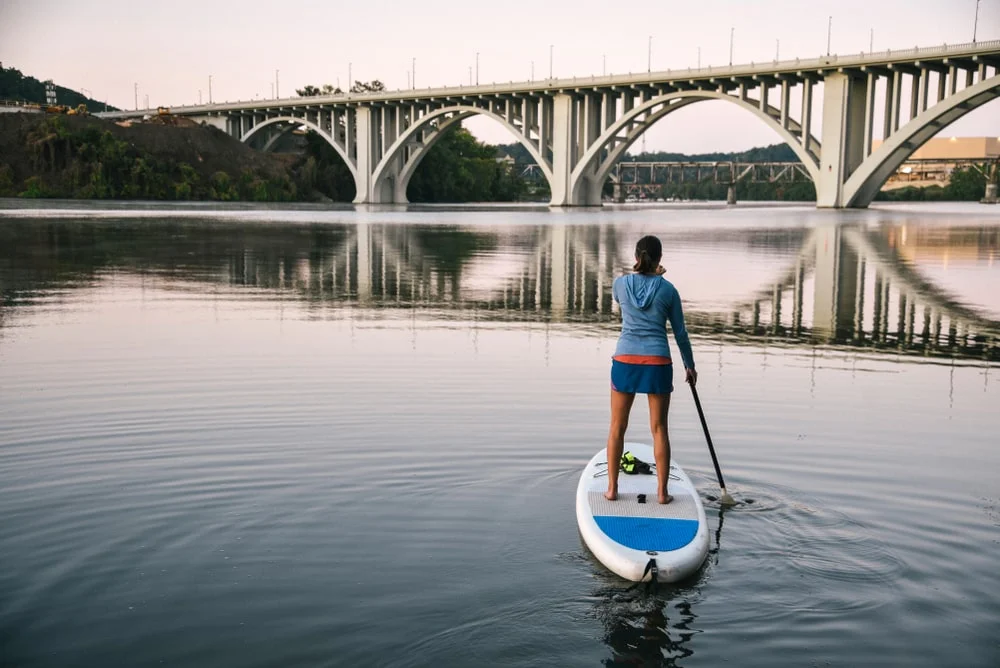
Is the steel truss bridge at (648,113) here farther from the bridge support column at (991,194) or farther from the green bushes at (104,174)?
the bridge support column at (991,194)

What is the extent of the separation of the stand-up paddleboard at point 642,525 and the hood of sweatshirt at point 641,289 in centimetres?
110

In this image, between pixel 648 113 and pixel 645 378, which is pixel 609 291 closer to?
pixel 645 378

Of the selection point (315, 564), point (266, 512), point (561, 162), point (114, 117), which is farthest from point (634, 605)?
point (114, 117)

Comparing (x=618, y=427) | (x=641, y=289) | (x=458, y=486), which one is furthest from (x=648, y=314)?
(x=458, y=486)

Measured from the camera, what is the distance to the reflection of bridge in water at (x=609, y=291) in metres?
13.9

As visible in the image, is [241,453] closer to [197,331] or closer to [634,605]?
[634,605]

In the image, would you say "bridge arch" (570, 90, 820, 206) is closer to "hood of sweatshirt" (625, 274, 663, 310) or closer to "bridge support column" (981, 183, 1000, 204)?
"bridge support column" (981, 183, 1000, 204)

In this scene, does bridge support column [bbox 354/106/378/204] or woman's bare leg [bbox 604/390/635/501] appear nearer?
woman's bare leg [bbox 604/390/635/501]

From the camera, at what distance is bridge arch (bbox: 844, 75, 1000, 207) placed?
195 feet

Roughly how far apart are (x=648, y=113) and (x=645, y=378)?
3060 inches

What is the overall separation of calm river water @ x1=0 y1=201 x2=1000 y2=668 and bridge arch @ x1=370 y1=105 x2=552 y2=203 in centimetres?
7899

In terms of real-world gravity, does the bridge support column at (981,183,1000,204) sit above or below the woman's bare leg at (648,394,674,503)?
above

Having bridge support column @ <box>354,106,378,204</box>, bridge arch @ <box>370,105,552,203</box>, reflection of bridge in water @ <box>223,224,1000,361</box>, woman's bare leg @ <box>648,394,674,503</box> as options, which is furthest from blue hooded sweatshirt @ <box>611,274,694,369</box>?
bridge support column @ <box>354,106,378,204</box>

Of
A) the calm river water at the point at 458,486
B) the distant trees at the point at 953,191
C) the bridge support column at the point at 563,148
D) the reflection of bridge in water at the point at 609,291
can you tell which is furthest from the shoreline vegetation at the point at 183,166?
the calm river water at the point at 458,486
